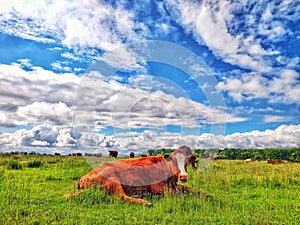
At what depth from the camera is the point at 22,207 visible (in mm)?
7449

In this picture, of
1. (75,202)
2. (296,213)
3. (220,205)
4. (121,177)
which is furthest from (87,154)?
(296,213)

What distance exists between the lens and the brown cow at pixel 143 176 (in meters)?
8.92

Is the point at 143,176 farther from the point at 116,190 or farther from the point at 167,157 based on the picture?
the point at 116,190

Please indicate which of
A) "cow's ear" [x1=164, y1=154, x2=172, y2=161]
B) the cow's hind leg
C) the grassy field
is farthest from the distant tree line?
the cow's hind leg

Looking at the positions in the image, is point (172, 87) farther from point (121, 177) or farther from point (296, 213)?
point (296, 213)

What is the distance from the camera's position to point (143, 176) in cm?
935

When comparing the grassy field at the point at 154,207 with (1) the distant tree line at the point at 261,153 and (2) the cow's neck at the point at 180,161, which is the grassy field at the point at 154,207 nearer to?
(2) the cow's neck at the point at 180,161

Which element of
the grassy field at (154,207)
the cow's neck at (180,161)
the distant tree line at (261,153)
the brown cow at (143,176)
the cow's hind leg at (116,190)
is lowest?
the grassy field at (154,207)

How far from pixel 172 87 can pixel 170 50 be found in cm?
170

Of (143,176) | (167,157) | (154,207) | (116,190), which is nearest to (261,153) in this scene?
(167,157)

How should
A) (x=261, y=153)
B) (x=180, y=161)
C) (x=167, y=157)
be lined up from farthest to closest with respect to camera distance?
(x=261, y=153), (x=167, y=157), (x=180, y=161)

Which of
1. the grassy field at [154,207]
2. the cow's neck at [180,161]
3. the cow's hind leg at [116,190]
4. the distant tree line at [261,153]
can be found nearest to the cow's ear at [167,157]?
the cow's neck at [180,161]

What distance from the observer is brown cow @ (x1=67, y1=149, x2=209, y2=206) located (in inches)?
351

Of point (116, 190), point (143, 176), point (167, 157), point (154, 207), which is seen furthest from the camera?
point (167, 157)
